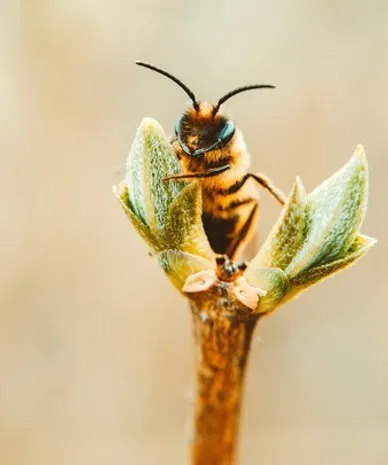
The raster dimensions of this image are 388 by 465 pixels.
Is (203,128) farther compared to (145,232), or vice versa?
(203,128)

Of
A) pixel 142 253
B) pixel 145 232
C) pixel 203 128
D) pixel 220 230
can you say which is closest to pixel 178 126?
pixel 203 128

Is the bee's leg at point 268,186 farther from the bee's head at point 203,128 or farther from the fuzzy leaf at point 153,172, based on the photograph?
the fuzzy leaf at point 153,172

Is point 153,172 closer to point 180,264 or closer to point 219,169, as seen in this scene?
point 180,264

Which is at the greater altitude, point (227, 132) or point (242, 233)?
point (227, 132)

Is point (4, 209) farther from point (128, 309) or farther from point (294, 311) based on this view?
point (294, 311)

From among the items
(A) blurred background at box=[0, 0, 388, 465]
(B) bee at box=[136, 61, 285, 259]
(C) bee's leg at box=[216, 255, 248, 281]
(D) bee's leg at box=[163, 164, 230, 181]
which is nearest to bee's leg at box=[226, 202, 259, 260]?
(B) bee at box=[136, 61, 285, 259]

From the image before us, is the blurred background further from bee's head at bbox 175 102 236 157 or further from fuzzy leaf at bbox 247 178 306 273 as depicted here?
fuzzy leaf at bbox 247 178 306 273

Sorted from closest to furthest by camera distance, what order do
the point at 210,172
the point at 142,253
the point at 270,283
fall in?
the point at 270,283, the point at 210,172, the point at 142,253
